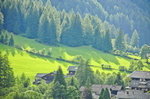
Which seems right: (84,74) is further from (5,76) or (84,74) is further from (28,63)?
(28,63)

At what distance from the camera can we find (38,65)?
379 ft

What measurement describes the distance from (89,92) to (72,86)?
3951mm

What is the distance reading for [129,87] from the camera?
9544 cm

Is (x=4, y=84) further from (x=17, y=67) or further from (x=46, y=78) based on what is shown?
(x=17, y=67)

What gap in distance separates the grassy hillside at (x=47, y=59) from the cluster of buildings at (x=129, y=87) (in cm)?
495

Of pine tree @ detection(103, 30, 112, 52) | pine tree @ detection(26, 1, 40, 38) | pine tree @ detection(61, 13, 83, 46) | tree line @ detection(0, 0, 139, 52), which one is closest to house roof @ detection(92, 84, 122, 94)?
tree line @ detection(0, 0, 139, 52)

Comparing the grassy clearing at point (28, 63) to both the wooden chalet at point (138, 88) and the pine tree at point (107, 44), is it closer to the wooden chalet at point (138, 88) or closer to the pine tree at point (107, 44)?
the wooden chalet at point (138, 88)

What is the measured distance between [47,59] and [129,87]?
39.8 meters

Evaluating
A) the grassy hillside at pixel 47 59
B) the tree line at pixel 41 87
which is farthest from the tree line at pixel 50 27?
the tree line at pixel 41 87

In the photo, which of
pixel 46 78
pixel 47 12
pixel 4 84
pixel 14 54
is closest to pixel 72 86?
pixel 4 84

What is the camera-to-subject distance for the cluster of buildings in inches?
3263

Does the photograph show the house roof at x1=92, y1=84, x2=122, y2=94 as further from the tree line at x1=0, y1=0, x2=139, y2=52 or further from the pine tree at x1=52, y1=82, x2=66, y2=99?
the tree line at x1=0, y1=0, x2=139, y2=52

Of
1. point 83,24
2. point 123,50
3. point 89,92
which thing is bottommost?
point 89,92

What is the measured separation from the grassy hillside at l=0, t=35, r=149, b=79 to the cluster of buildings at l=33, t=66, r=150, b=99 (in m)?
4.95
